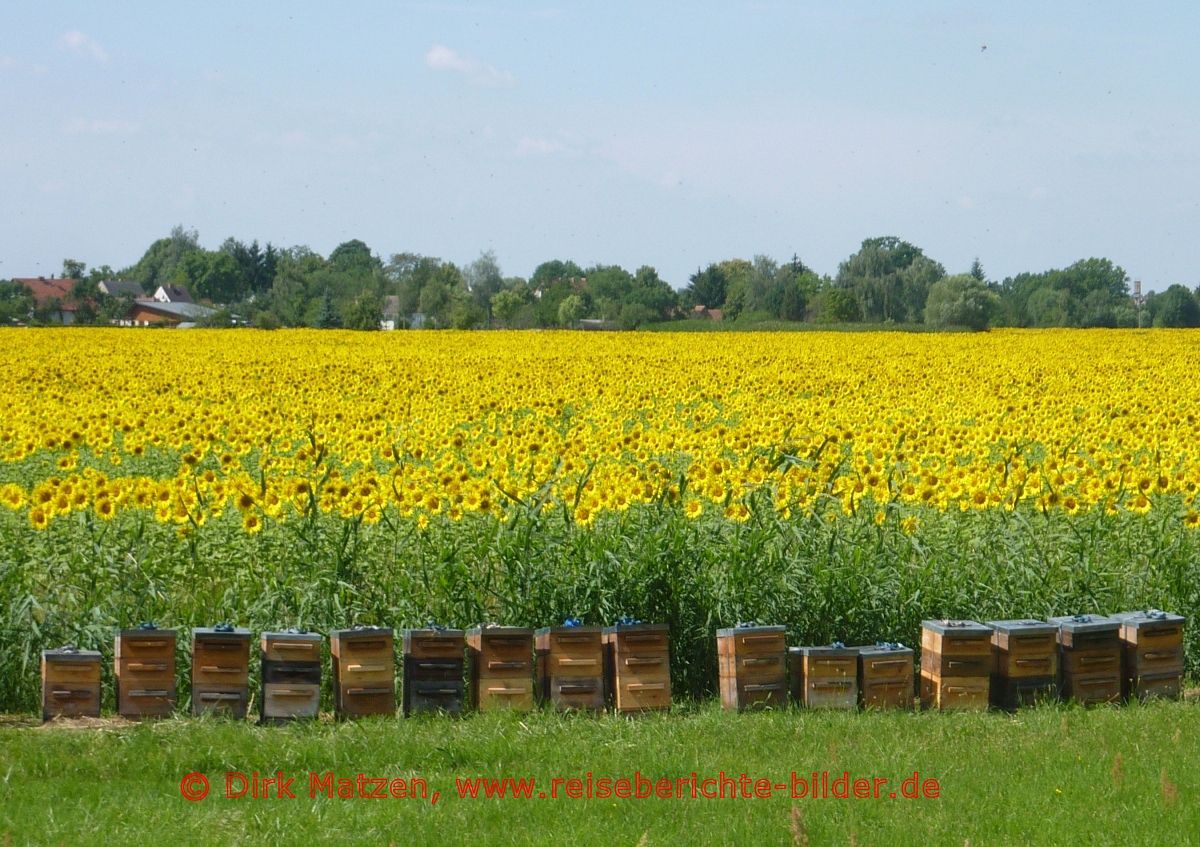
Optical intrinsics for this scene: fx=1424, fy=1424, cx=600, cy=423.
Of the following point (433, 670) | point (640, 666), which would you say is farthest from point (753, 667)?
point (433, 670)

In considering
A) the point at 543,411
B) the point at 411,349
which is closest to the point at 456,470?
the point at 543,411

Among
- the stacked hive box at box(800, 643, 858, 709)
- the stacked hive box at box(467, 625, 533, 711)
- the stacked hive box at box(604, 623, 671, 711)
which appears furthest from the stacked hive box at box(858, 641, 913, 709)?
the stacked hive box at box(467, 625, 533, 711)

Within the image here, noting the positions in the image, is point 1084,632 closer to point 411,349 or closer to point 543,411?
point 543,411

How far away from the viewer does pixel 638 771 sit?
5816 mm

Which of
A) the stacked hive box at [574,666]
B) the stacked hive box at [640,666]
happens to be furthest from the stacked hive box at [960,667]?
the stacked hive box at [574,666]

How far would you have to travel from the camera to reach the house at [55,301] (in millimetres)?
72938

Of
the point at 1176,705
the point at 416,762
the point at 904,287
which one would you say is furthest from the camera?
the point at 904,287

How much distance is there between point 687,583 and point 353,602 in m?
1.76

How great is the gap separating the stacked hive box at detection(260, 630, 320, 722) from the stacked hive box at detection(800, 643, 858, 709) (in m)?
2.42

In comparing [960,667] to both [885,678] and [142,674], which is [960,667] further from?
[142,674]

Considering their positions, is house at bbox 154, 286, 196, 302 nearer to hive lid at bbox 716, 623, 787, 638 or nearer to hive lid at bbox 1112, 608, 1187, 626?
hive lid at bbox 716, 623, 787, 638

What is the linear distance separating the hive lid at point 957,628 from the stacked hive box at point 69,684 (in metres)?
4.10

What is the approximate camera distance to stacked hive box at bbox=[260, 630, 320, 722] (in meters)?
6.74

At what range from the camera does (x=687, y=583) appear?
24.7 ft
